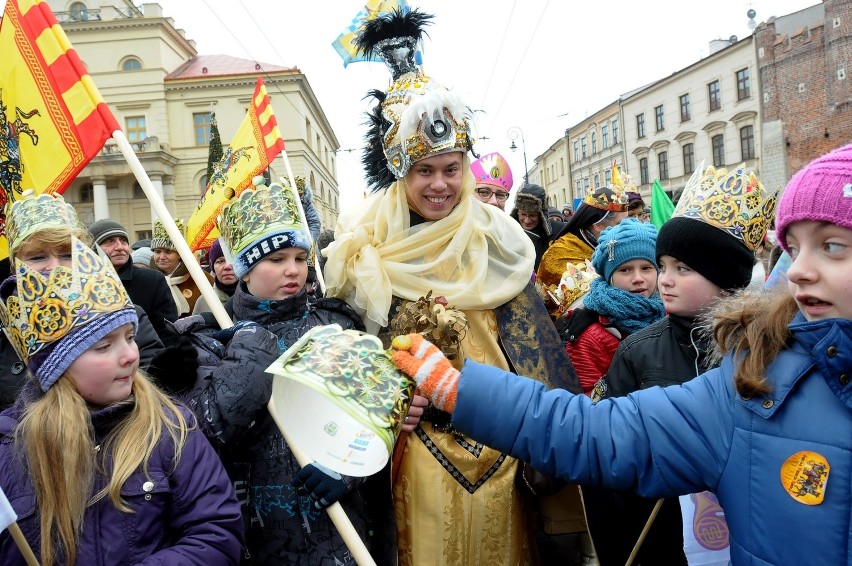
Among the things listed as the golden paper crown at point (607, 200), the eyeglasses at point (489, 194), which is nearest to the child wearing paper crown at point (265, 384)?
the golden paper crown at point (607, 200)

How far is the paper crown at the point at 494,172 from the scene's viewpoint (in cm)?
577

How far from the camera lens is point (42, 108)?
2773 millimetres

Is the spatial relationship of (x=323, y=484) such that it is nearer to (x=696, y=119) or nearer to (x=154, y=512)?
(x=154, y=512)

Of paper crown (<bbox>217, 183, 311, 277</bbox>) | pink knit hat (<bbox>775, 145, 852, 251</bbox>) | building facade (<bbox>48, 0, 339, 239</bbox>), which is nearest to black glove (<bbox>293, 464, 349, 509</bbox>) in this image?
paper crown (<bbox>217, 183, 311, 277</bbox>)

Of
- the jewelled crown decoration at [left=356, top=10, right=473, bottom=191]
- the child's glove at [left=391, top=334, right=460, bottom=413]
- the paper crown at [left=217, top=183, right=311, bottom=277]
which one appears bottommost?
the child's glove at [left=391, top=334, right=460, bottom=413]

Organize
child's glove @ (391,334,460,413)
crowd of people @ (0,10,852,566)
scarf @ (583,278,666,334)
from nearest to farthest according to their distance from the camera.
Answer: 1. crowd of people @ (0,10,852,566)
2. child's glove @ (391,334,460,413)
3. scarf @ (583,278,666,334)

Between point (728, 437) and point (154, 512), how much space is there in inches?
60.9

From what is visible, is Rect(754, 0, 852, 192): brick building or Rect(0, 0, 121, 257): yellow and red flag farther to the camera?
Rect(754, 0, 852, 192): brick building

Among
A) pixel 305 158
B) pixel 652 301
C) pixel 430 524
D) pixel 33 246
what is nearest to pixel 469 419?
pixel 430 524

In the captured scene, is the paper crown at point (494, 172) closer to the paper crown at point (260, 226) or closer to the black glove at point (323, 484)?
the paper crown at point (260, 226)

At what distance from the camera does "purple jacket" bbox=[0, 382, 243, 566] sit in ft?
5.49

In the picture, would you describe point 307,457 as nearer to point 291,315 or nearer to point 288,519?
point 288,519

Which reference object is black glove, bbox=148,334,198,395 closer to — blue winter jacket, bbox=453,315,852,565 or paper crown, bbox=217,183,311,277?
paper crown, bbox=217,183,311,277

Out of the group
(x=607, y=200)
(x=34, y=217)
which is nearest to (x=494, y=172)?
(x=607, y=200)
